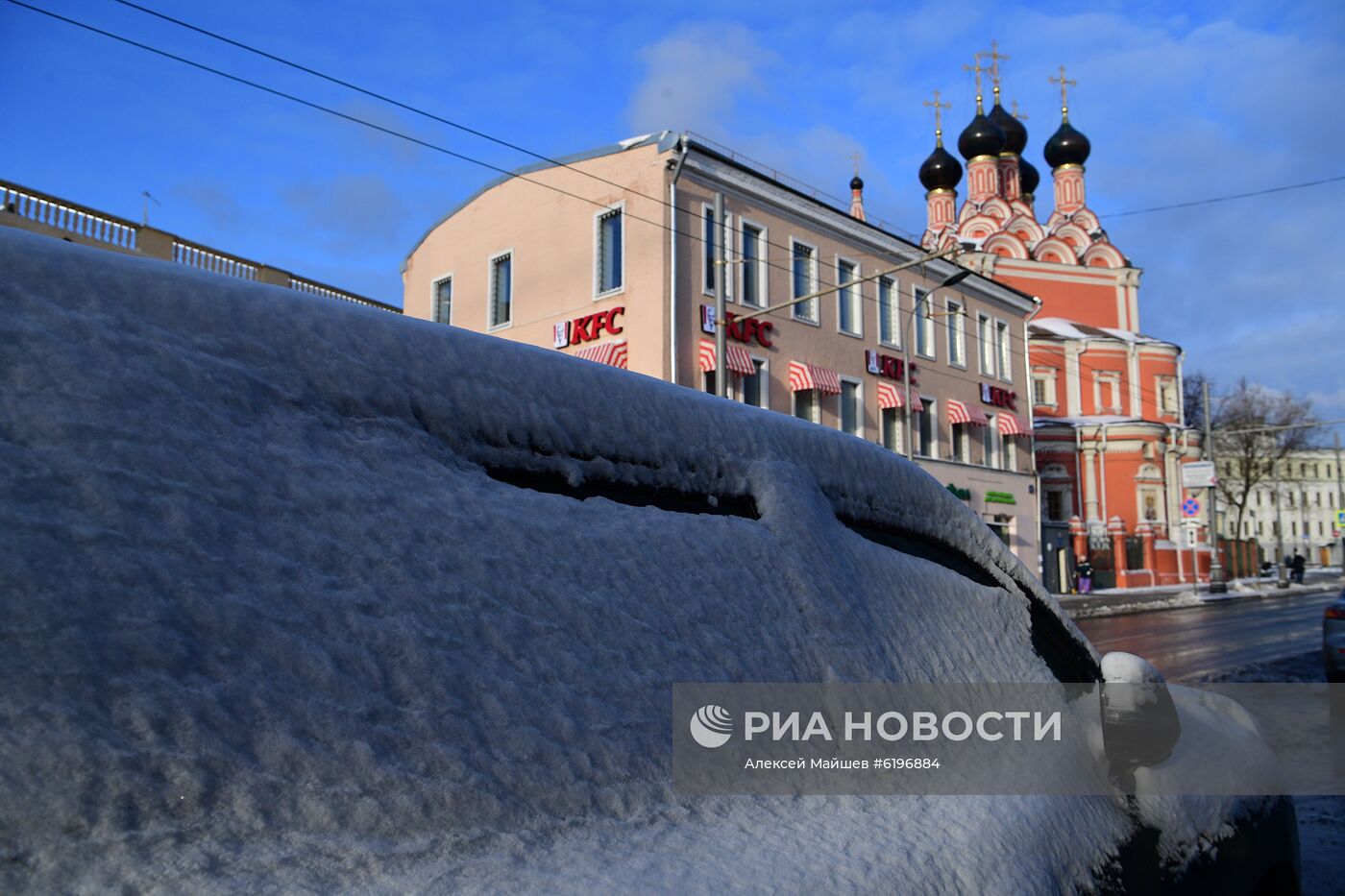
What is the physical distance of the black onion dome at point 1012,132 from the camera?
1971 inches

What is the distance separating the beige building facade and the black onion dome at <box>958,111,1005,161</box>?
79.3 feet

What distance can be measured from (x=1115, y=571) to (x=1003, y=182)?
73.5 feet

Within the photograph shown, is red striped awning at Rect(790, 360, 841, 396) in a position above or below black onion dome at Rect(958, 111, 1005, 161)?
below

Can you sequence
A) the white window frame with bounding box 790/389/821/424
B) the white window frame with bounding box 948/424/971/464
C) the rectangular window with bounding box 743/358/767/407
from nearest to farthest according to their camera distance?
the rectangular window with bounding box 743/358/767/407 → the white window frame with bounding box 790/389/821/424 → the white window frame with bounding box 948/424/971/464

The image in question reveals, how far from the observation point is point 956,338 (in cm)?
2781

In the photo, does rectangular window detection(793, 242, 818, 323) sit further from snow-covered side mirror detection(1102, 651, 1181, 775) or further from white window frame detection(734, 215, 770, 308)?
snow-covered side mirror detection(1102, 651, 1181, 775)

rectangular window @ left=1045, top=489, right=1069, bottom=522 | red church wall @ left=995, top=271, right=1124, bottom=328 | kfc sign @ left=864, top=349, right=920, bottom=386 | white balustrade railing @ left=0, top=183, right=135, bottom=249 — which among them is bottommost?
rectangular window @ left=1045, top=489, right=1069, bottom=522

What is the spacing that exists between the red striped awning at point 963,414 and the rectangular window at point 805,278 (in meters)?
6.39

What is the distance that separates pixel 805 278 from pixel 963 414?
7122mm

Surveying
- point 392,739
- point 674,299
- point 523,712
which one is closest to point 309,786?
point 392,739

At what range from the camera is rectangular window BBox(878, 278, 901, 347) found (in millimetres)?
24703

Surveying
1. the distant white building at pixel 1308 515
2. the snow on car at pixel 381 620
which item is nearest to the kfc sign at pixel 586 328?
the snow on car at pixel 381 620

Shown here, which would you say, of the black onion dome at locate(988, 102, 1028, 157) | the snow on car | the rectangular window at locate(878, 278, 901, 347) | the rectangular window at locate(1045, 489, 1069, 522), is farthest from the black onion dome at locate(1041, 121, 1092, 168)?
the snow on car

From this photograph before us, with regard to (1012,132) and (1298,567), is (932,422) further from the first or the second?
(1012,132)
